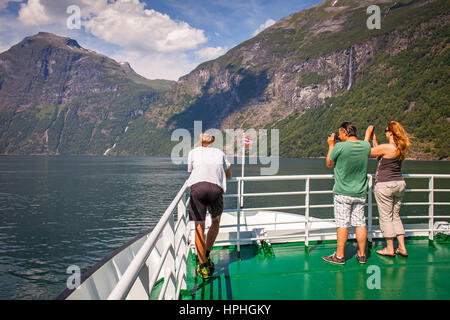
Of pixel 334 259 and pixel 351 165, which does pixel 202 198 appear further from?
pixel 334 259

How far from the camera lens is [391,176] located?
4.33m

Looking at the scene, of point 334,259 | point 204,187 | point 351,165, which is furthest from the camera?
point 334,259

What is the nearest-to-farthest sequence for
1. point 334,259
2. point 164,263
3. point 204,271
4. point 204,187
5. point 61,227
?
point 164,263, point 204,187, point 204,271, point 334,259, point 61,227

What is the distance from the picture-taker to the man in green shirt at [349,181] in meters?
4.02

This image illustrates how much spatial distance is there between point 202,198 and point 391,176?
284 cm

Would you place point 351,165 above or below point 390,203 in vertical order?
above

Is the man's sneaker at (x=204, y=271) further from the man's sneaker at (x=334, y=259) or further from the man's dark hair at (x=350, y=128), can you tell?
the man's dark hair at (x=350, y=128)

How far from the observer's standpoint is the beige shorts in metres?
4.33

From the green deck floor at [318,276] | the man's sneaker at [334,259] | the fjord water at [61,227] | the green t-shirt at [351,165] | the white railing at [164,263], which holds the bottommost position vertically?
the fjord water at [61,227]

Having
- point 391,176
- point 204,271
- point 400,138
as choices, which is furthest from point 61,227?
point 400,138

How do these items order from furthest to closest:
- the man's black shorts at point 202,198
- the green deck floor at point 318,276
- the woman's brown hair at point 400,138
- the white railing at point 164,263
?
the woman's brown hair at point 400,138 → the man's black shorts at point 202,198 → the green deck floor at point 318,276 → the white railing at point 164,263

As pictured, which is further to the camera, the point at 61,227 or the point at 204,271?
the point at 61,227

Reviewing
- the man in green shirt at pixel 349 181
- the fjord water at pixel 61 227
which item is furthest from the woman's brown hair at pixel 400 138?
the fjord water at pixel 61 227
